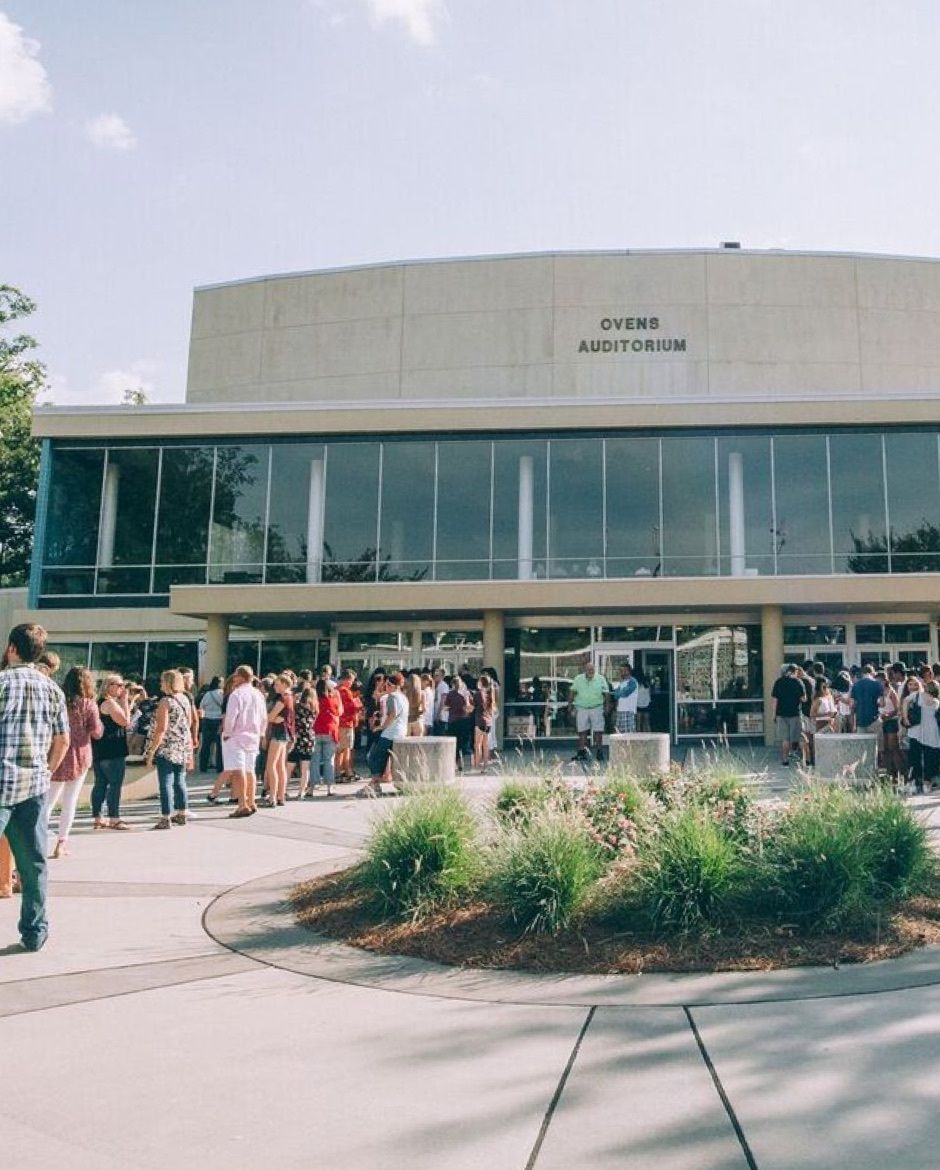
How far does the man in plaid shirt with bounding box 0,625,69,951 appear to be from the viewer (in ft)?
19.2

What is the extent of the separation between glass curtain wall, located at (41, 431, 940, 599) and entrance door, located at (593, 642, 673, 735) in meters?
1.90

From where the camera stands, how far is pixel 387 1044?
4.37m

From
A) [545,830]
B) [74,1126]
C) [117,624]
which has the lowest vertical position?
[74,1126]

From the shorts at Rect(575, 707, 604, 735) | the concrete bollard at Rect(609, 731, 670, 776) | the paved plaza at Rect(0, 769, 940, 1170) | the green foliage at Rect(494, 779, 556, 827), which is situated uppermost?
the shorts at Rect(575, 707, 604, 735)

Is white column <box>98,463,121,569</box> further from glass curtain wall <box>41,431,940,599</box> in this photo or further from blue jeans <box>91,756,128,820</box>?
blue jeans <box>91,756,128,820</box>

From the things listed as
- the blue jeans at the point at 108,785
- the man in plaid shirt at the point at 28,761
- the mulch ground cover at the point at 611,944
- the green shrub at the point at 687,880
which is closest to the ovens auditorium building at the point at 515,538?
the blue jeans at the point at 108,785

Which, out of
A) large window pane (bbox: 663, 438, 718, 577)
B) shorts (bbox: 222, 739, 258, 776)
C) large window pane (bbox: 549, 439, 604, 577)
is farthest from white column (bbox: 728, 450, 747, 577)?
shorts (bbox: 222, 739, 258, 776)

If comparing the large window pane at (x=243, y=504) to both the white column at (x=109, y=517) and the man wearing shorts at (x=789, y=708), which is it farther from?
the man wearing shorts at (x=789, y=708)

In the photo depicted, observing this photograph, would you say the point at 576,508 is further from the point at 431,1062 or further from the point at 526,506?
the point at 431,1062

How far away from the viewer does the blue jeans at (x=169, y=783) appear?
10789 mm

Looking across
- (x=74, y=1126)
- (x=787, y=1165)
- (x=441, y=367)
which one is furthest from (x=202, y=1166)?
(x=441, y=367)

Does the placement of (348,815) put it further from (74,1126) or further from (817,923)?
(74,1126)

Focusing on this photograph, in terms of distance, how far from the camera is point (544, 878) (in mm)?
6016

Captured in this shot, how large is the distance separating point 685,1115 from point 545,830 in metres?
2.73
